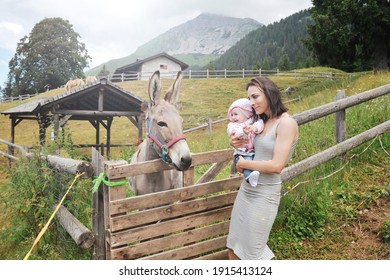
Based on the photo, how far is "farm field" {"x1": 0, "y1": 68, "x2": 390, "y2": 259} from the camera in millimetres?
2688

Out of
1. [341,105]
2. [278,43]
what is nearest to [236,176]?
[341,105]

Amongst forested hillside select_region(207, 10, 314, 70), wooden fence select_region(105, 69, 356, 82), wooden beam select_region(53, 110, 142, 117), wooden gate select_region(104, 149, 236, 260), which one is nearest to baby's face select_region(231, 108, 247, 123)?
wooden gate select_region(104, 149, 236, 260)

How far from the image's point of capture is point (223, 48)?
15.6 feet

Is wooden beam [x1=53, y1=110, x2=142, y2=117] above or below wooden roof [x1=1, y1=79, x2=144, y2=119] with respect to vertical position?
below

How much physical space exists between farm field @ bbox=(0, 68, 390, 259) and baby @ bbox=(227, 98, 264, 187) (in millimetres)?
1334

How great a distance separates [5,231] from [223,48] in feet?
13.3

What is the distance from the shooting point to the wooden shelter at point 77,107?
4707mm

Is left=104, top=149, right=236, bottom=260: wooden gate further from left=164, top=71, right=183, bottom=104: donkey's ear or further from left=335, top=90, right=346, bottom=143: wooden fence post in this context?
left=335, top=90, right=346, bottom=143: wooden fence post

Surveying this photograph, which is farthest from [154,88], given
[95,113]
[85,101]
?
[85,101]

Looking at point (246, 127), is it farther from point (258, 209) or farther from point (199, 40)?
point (199, 40)

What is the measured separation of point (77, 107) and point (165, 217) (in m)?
5.47

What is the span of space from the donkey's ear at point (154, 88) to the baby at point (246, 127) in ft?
2.72

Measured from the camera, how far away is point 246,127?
5.79 feet
